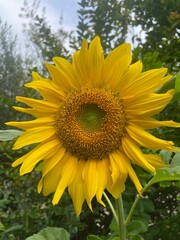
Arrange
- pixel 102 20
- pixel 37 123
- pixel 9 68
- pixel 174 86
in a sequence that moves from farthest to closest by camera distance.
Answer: pixel 9 68, pixel 102 20, pixel 37 123, pixel 174 86

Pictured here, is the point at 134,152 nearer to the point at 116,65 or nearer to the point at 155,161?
the point at 155,161

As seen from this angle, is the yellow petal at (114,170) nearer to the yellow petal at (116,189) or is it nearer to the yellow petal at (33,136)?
the yellow petal at (116,189)

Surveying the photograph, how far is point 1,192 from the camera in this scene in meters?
2.04

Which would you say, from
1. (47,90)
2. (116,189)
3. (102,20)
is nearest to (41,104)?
(47,90)

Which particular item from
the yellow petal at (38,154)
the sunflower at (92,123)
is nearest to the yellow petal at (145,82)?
the sunflower at (92,123)

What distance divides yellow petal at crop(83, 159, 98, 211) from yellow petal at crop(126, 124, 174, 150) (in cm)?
11

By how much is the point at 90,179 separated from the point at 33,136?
157 mm

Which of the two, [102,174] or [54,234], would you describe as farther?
[54,234]

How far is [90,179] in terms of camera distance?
999mm

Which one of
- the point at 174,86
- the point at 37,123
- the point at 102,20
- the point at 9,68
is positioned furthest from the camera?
the point at 9,68

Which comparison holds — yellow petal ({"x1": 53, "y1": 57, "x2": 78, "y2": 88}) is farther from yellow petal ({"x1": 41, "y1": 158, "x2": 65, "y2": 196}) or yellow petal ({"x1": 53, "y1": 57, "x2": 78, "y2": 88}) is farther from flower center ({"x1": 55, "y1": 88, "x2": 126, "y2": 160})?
yellow petal ({"x1": 41, "y1": 158, "x2": 65, "y2": 196})

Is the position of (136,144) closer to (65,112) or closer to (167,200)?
(65,112)

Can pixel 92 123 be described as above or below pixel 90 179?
above

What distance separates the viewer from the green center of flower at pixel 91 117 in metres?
1.07
